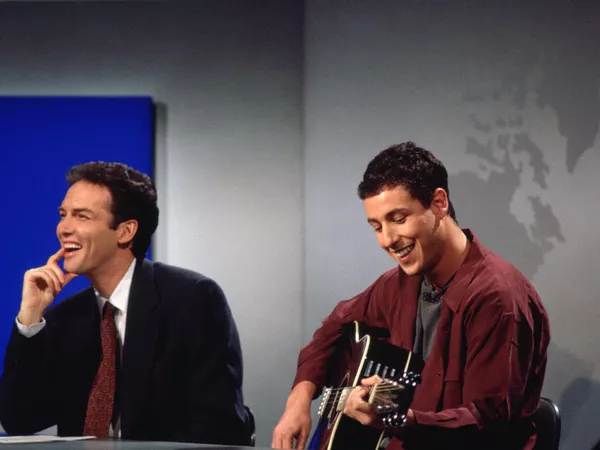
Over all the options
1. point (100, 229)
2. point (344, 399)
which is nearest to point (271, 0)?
point (100, 229)

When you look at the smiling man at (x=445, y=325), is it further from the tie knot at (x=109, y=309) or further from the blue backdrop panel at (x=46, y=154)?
the blue backdrop panel at (x=46, y=154)

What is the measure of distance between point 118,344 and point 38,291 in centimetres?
32

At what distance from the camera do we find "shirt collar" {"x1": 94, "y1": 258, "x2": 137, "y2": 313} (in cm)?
274

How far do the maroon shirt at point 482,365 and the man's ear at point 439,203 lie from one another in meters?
0.14

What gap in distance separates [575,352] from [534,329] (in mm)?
1444

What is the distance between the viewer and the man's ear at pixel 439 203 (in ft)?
8.08

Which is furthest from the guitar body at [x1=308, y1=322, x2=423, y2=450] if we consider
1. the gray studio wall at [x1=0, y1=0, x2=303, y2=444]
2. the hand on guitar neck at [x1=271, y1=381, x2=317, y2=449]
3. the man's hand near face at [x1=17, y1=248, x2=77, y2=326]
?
the gray studio wall at [x1=0, y1=0, x2=303, y2=444]

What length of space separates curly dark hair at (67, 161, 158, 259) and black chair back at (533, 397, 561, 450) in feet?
4.55

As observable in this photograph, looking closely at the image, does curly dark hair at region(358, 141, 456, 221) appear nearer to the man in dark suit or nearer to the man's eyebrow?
the man's eyebrow

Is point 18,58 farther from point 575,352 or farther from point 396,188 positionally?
point 575,352

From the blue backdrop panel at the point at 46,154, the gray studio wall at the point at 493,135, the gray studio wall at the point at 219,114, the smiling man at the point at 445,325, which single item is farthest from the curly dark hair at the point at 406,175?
the blue backdrop panel at the point at 46,154

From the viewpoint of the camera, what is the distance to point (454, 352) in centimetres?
232

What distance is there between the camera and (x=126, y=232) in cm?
282

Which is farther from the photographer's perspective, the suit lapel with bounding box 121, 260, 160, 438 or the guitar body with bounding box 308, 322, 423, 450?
the suit lapel with bounding box 121, 260, 160, 438
